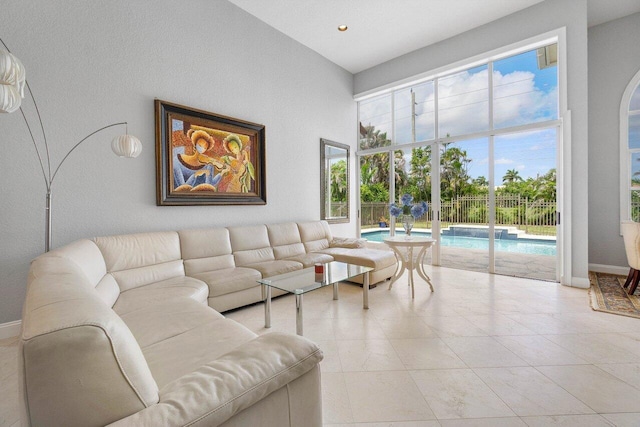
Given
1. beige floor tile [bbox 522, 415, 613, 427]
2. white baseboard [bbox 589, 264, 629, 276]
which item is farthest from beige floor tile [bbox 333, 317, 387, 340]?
white baseboard [bbox 589, 264, 629, 276]

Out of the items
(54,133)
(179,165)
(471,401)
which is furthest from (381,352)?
(54,133)

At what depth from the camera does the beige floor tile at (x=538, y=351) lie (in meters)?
1.98

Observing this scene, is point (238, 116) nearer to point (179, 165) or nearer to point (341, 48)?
point (179, 165)

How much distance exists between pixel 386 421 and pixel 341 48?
17.6 ft

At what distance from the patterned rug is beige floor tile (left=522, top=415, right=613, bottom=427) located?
6.65 ft

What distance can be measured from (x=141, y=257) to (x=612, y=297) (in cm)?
517

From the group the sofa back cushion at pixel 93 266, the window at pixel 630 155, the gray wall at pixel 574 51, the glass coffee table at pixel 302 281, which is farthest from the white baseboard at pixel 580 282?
the sofa back cushion at pixel 93 266

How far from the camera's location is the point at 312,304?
319 centimetres

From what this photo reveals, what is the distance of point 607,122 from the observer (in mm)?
4367

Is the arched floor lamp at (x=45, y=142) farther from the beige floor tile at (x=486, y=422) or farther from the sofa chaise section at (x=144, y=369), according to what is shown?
the beige floor tile at (x=486, y=422)

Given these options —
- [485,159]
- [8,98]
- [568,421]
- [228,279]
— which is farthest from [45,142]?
[485,159]

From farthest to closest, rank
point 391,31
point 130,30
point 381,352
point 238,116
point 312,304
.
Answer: point 391,31, point 238,116, point 312,304, point 130,30, point 381,352

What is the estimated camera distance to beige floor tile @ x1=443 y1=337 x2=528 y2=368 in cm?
197

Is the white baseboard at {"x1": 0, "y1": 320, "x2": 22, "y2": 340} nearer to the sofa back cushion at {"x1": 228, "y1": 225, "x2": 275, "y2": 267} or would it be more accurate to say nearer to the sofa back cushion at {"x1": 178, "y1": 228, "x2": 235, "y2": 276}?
the sofa back cushion at {"x1": 178, "y1": 228, "x2": 235, "y2": 276}
